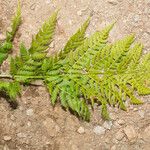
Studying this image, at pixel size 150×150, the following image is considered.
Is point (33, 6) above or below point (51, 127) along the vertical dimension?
above

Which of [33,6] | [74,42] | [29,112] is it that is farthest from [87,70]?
[33,6]

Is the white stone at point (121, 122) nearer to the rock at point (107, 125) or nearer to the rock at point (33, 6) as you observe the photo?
the rock at point (107, 125)

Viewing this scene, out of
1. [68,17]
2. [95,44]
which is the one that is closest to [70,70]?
[95,44]

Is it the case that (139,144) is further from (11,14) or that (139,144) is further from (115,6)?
(11,14)

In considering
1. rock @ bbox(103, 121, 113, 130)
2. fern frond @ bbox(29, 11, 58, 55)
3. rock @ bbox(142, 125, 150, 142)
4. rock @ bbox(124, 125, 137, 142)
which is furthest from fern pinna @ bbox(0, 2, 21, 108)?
rock @ bbox(142, 125, 150, 142)

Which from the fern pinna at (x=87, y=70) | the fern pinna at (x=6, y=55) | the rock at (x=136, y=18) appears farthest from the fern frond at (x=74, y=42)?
the rock at (x=136, y=18)

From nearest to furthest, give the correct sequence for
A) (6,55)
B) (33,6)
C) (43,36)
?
(43,36) < (6,55) < (33,6)

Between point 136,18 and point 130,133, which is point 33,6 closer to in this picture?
point 136,18
